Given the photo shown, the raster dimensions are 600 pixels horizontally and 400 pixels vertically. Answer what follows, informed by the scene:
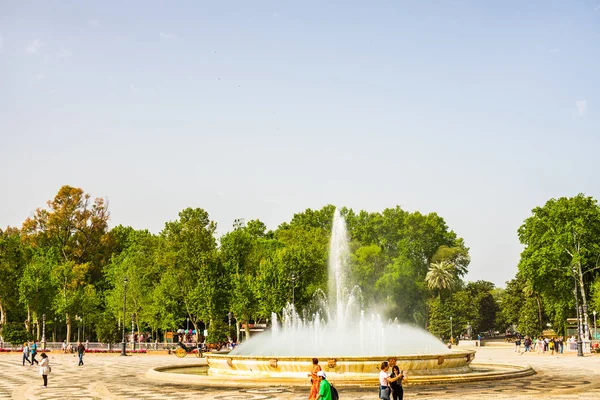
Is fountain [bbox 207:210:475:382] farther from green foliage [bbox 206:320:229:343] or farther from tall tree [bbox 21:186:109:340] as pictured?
tall tree [bbox 21:186:109:340]

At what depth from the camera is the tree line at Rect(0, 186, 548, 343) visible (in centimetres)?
6266

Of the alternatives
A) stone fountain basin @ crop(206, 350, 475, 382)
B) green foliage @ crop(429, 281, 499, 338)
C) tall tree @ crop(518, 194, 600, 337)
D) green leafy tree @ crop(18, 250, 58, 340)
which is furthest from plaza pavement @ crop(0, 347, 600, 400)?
green foliage @ crop(429, 281, 499, 338)

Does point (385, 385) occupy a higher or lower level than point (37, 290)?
lower

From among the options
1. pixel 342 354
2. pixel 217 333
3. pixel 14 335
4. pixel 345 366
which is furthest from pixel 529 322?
pixel 345 366

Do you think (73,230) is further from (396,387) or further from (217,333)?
(396,387)

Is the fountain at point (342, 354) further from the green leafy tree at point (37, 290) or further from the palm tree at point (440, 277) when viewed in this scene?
the palm tree at point (440, 277)

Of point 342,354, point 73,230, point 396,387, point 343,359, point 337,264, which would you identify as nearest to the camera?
point 396,387

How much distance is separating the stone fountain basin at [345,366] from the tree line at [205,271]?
29.8m

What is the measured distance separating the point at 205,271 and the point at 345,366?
40947mm

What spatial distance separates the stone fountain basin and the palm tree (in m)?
64.6

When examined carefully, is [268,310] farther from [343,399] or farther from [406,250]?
[343,399]

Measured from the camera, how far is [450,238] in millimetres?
96188

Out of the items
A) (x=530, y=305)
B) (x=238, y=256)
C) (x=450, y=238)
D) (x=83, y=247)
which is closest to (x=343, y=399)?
(x=238, y=256)

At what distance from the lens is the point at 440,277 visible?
89750mm
